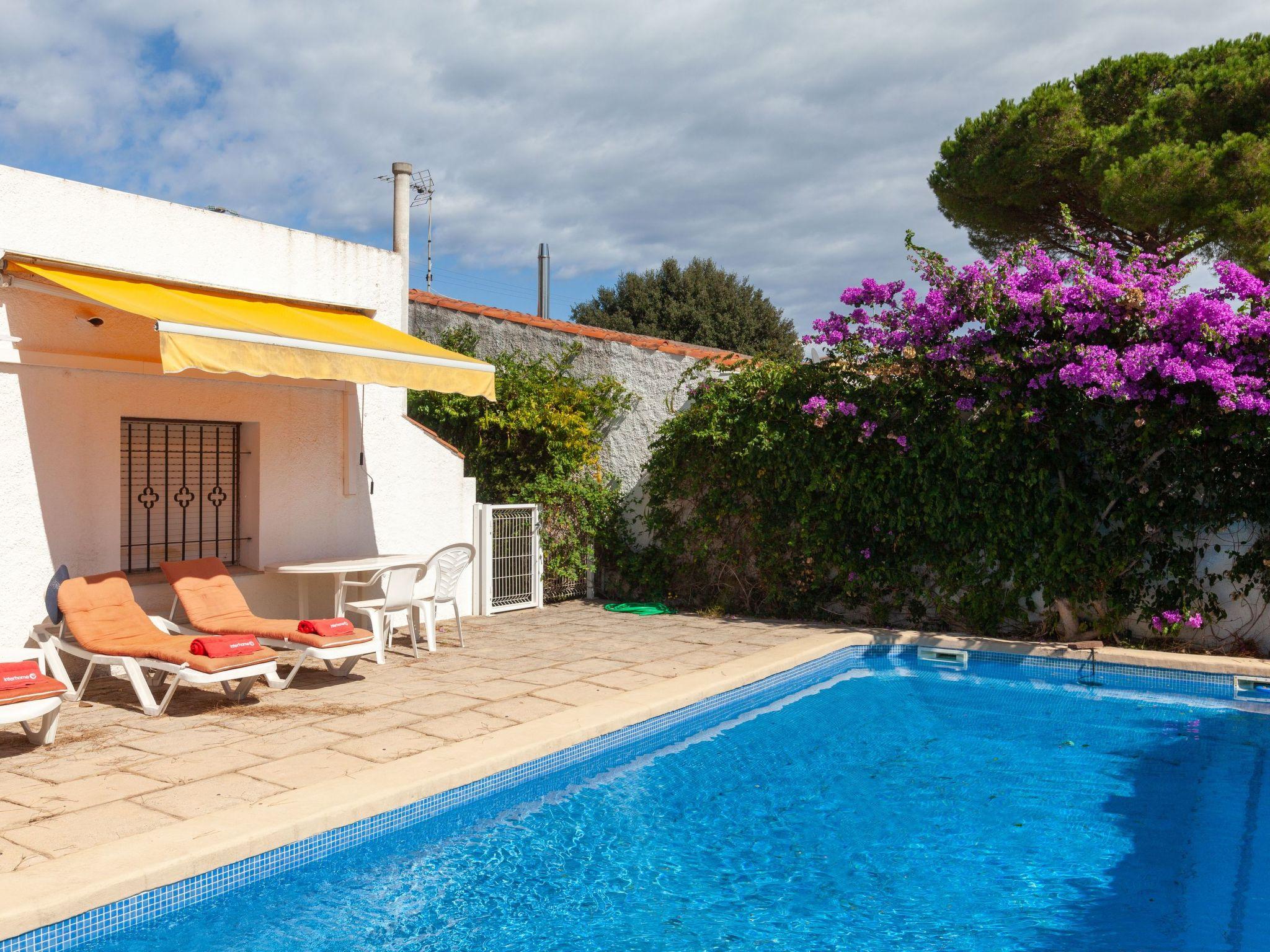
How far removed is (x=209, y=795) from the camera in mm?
6273

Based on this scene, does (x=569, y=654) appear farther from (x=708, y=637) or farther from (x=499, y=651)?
(x=708, y=637)

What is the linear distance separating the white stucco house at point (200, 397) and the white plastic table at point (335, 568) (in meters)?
0.40

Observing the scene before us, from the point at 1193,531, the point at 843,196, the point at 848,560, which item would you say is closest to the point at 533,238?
the point at 843,196

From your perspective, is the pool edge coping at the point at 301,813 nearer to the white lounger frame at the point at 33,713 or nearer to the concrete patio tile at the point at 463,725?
the concrete patio tile at the point at 463,725

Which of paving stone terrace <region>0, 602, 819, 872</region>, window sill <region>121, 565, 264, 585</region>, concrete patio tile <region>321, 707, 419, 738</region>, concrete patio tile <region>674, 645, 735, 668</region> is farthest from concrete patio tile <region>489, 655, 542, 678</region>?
window sill <region>121, 565, 264, 585</region>

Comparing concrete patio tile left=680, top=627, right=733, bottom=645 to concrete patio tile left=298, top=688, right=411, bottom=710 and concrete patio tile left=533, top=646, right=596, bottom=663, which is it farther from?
concrete patio tile left=298, top=688, right=411, bottom=710

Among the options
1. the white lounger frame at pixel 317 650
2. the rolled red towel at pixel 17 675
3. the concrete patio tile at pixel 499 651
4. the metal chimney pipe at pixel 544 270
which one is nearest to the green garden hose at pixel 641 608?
the concrete patio tile at pixel 499 651

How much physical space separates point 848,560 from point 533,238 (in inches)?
943

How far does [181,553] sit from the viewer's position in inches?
461

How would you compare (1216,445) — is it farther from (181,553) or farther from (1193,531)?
(181,553)

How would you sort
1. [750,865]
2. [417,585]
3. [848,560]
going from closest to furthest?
[750,865] < [417,585] < [848,560]

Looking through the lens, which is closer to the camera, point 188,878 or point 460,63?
point 188,878

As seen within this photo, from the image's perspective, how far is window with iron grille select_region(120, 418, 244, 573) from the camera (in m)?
11.1

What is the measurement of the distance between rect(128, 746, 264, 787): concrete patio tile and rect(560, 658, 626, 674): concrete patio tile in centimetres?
410
